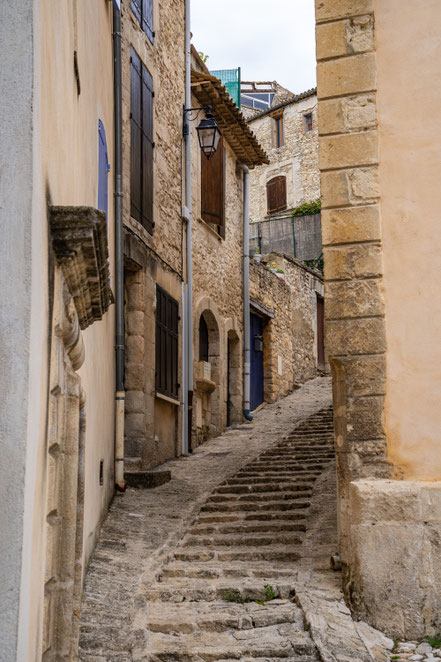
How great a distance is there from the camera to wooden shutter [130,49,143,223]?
32.3 ft

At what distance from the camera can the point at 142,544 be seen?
6.94 metres

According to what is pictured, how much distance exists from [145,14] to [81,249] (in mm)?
8393

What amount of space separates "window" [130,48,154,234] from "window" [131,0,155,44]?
554mm

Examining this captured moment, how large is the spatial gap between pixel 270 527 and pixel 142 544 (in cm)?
123

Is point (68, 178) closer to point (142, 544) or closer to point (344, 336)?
point (344, 336)

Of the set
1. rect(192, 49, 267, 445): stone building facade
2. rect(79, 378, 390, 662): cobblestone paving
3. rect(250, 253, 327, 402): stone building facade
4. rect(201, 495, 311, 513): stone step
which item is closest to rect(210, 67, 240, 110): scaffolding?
rect(250, 253, 327, 402): stone building facade

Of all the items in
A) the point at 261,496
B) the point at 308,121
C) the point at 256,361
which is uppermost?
the point at 308,121

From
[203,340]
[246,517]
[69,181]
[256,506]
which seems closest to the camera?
[69,181]

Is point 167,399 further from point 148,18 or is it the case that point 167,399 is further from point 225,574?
point 148,18

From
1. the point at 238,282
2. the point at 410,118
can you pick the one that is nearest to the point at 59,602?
the point at 410,118

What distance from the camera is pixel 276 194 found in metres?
32.5

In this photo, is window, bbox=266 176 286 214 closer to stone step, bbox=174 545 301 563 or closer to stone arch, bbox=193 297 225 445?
stone arch, bbox=193 297 225 445

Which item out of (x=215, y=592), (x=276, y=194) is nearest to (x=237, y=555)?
(x=215, y=592)

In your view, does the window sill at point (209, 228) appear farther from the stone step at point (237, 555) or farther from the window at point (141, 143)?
the stone step at point (237, 555)
